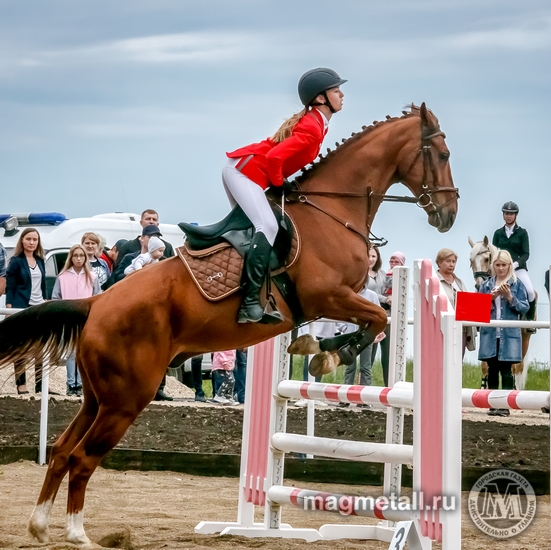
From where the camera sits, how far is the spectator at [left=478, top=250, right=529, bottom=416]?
8977 millimetres

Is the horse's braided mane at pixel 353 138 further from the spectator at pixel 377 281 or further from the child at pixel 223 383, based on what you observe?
the child at pixel 223 383

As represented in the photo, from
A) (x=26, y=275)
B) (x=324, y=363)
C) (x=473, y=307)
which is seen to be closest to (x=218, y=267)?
(x=324, y=363)

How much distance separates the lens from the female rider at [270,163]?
531 centimetres

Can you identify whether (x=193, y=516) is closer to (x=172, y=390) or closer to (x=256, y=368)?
(x=256, y=368)

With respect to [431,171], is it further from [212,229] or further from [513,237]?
[513,237]

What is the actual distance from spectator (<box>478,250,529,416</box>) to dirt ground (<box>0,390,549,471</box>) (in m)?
0.52

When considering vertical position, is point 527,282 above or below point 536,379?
above

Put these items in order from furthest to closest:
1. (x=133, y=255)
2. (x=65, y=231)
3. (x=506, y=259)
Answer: (x=65, y=231) → (x=133, y=255) → (x=506, y=259)

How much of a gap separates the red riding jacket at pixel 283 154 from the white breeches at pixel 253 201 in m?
0.06

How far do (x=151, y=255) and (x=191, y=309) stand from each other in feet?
14.3

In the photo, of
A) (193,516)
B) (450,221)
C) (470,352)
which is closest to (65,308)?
(193,516)

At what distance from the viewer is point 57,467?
526 centimetres

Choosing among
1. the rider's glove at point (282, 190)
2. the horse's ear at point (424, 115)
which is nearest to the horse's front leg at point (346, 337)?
the rider's glove at point (282, 190)

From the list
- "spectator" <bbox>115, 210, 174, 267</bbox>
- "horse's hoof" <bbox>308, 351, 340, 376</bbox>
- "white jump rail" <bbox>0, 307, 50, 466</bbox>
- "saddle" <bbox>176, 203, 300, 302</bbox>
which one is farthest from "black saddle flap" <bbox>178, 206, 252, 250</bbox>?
"spectator" <bbox>115, 210, 174, 267</bbox>
